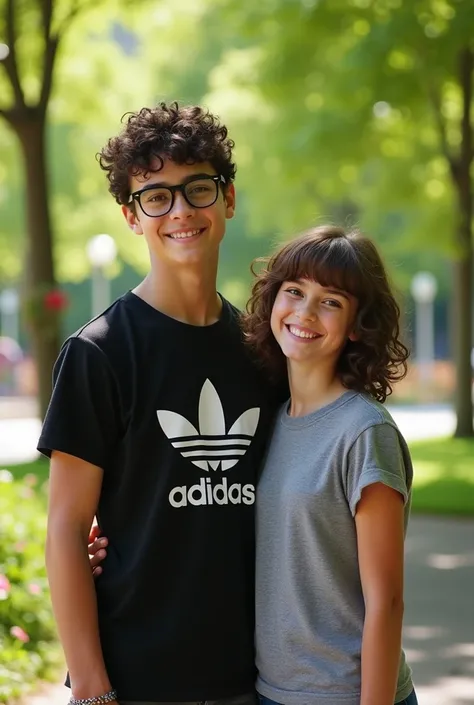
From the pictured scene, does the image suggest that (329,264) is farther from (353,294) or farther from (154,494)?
(154,494)

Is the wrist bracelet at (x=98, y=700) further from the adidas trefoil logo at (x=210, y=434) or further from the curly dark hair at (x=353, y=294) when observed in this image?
the curly dark hair at (x=353, y=294)

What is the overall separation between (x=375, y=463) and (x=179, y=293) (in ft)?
2.18

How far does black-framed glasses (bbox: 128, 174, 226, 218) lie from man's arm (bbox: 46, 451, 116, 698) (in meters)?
0.64

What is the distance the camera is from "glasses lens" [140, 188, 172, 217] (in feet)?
8.92

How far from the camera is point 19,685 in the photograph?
16.4ft

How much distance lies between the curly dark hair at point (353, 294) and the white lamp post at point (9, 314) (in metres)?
38.6

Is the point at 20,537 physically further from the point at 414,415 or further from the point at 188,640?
the point at 414,415

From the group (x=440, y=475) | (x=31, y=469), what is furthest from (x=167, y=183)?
(x=440, y=475)

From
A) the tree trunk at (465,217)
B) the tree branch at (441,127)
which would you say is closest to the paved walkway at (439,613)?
the tree trunk at (465,217)

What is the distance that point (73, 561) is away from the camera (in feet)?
8.27

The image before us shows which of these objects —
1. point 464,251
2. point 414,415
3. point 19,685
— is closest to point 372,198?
point 464,251

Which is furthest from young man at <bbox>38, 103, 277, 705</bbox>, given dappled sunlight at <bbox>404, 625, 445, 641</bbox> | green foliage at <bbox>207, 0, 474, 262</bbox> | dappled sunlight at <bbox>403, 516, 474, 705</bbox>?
green foliage at <bbox>207, 0, 474, 262</bbox>

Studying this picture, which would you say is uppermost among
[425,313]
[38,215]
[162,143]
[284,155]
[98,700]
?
[284,155]

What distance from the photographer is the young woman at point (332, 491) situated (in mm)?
2463
